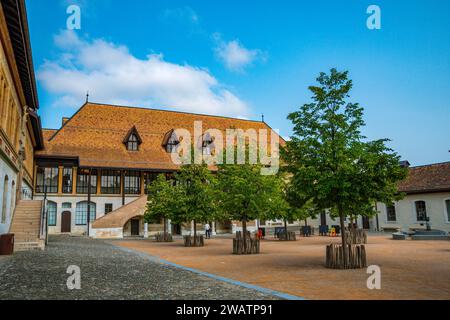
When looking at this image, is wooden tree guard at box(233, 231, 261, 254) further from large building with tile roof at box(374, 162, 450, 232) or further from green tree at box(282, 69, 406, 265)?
large building with tile roof at box(374, 162, 450, 232)

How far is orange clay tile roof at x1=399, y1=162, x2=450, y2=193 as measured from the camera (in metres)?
31.5

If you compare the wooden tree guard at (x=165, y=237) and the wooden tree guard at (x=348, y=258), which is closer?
the wooden tree guard at (x=348, y=258)

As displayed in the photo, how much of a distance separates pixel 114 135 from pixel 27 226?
22.7 metres

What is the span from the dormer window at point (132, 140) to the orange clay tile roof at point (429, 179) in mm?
28169

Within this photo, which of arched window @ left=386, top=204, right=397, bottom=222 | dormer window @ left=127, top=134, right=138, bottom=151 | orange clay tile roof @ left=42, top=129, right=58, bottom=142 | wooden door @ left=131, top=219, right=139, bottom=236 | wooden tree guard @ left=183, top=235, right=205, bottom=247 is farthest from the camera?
dormer window @ left=127, top=134, right=138, bottom=151

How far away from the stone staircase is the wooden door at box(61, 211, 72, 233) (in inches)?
588

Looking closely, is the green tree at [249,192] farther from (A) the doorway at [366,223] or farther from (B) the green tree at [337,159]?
(A) the doorway at [366,223]

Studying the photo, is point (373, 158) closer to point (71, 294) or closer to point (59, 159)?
point (71, 294)

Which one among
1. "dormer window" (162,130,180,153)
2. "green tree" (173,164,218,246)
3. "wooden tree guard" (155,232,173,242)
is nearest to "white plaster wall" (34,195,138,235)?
"dormer window" (162,130,180,153)

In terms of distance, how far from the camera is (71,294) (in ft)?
24.3

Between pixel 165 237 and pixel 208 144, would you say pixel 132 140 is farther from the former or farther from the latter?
pixel 165 237

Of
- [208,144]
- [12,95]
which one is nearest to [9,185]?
[12,95]

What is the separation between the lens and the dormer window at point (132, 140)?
40.5 meters

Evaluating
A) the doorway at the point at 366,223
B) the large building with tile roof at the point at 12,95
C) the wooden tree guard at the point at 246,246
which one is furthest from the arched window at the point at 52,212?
the doorway at the point at 366,223
